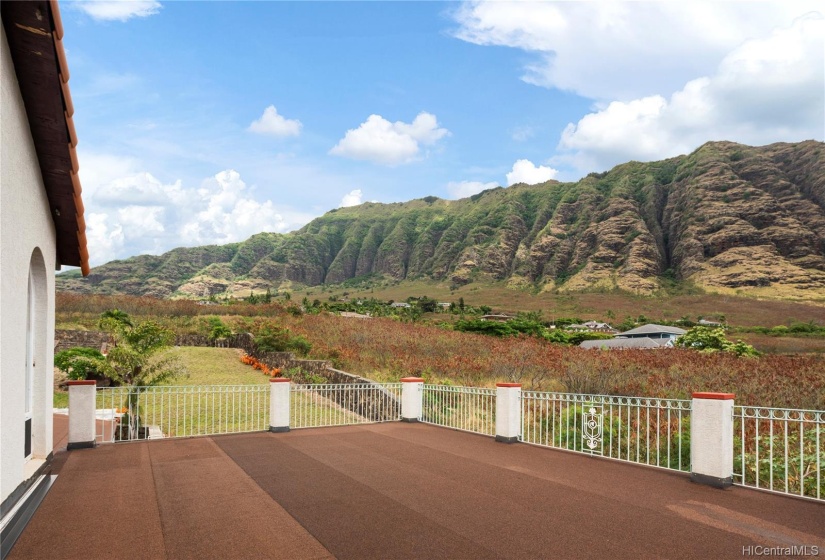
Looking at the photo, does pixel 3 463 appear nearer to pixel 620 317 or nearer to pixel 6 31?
pixel 6 31

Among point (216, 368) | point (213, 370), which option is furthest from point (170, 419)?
point (216, 368)

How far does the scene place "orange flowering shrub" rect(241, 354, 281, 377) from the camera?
20133 millimetres

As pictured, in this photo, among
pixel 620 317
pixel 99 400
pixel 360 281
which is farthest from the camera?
pixel 360 281

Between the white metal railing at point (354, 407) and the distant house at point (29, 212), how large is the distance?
645 centimetres

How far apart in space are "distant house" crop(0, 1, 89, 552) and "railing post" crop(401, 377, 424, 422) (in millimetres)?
7377

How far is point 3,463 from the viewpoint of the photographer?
17.2 ft

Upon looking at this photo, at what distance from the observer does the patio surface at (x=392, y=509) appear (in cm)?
487

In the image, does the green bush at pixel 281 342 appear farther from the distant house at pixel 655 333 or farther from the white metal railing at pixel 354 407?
the distant house at pixel 655 333

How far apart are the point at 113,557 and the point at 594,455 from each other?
23.5 feet

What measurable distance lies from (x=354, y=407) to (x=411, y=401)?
3087mm

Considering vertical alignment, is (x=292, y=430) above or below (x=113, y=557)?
below

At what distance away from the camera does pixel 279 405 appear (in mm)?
11578

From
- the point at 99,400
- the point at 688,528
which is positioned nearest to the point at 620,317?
the point at 99,400

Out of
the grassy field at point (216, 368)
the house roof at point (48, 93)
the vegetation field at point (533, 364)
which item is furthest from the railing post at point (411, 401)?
the house roof at point (48, 93)
